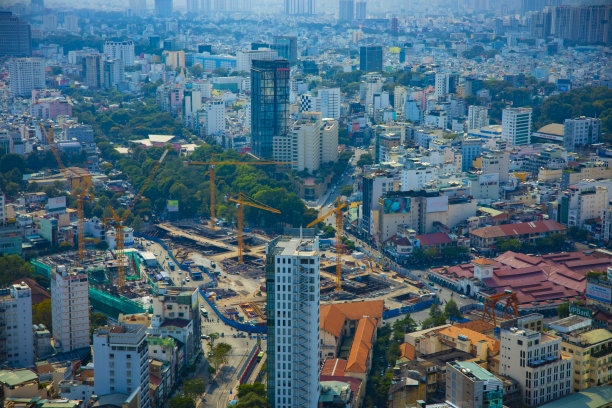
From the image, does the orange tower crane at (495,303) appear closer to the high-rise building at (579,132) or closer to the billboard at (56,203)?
the billboard at (56,203)

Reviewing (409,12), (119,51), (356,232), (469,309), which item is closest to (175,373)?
(469,309)

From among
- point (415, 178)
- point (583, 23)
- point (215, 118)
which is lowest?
point (415, 178)

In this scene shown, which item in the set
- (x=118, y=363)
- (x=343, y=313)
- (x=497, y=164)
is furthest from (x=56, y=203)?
(x=497, y=164)

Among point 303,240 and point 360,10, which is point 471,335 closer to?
point 303,240

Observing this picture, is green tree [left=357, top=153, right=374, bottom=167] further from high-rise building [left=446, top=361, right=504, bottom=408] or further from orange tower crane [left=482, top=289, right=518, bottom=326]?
high-rise building [left=446, top=361, right=504, bottom=408]

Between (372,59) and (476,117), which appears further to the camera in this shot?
(372,59)
